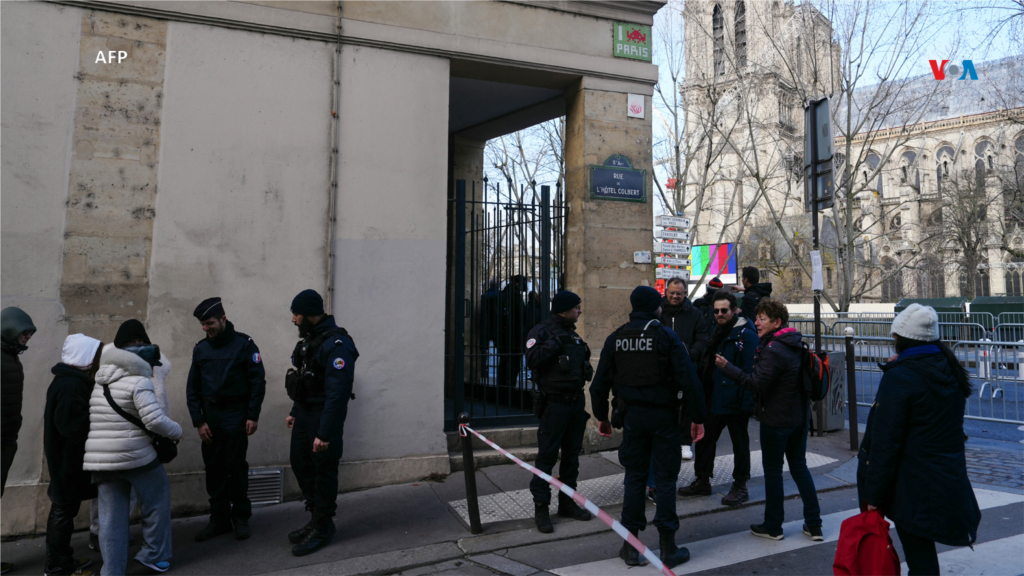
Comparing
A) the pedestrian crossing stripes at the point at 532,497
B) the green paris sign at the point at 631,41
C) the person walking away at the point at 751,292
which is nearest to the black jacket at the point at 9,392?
the pedestrian crossing stripes at the point at 532,497

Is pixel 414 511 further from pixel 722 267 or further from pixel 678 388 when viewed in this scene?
pixel 722 267

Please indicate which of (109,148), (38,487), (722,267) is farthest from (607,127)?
(722,267)

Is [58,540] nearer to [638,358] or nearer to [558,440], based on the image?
[558,440]

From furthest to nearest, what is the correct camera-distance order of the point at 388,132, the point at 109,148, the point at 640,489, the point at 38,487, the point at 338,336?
the point at 388,132 → the point at 109,148 → the point at 38,487 → the point at 338,336 → the point at 640,489

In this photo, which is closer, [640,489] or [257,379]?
[640,489]

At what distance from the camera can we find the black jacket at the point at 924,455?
3.11 m

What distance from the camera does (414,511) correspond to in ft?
18.1

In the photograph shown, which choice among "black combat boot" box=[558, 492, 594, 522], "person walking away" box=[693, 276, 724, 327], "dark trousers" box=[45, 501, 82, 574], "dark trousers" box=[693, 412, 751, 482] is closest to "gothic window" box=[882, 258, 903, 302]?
"person walking away" box=[693, 276, 724, 327]

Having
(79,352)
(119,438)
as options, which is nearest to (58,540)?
(119,438)

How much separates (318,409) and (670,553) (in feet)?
9.14

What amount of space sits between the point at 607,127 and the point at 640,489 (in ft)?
14.9

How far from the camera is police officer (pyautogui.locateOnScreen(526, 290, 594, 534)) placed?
16.5 ft

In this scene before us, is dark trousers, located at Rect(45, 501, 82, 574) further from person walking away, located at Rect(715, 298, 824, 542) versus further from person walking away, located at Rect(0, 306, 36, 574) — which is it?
person walking away, located at Rect(715, 298, 824, 542)

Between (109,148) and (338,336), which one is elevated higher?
(109,148)
